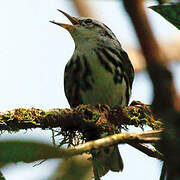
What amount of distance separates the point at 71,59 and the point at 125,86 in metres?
0.91

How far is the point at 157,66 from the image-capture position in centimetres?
57

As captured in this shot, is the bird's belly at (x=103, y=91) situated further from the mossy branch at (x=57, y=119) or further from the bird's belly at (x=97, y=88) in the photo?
the mossy branch at (x=57, y=119)

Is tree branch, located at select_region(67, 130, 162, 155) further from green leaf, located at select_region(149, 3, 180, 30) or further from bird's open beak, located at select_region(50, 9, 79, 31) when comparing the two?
bird's open beak, located at select_region(50, 9, 79, 31)

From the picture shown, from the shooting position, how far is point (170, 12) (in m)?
1.20

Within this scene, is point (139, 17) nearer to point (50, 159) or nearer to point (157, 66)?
point (157, 66)

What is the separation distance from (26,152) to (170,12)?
69 centimetres

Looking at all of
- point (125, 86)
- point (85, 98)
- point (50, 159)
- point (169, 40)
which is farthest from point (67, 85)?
point (50, 159)

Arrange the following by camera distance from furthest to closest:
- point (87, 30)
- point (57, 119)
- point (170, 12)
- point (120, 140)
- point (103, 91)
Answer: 1. point (87, 30)
2. point (103, 91)
3. point (57, 119)
4. point (120, 140)
5. point (170, 12)

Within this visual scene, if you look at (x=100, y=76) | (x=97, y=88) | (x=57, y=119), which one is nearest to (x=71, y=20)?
(x=100, y=76)

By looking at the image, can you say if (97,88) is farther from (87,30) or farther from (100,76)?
(87,30)

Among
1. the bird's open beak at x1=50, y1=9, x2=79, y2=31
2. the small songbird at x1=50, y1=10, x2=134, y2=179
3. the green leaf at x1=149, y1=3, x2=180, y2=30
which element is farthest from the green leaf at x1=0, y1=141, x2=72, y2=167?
the bird's open beak at x1=50, y1=9, x2=79, y2=31

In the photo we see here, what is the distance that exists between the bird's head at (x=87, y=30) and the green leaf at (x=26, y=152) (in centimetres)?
453

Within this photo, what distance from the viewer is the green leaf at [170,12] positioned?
3.79 ft

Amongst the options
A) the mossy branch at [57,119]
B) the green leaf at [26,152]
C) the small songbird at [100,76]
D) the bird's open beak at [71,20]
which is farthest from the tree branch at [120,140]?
the bird's open beak at [71,20]
